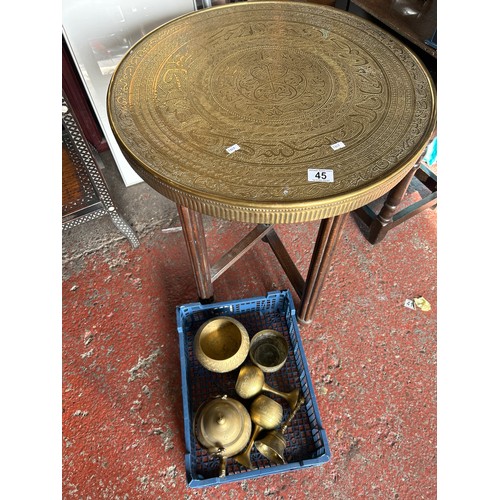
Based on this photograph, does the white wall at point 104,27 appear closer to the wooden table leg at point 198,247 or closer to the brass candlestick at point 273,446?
the wooden table leg at point 198,247

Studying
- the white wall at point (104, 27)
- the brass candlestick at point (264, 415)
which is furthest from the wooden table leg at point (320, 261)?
the white wall at point (104, 27)

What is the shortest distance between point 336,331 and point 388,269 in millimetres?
442

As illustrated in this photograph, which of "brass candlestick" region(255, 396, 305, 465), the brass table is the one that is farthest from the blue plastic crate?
the brass table

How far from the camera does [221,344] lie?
143cm

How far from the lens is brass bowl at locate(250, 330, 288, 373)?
4.81 ft

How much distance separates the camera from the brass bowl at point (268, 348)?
57.7 inches

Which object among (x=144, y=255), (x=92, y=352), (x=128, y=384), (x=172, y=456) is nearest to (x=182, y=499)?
(x=172, y=456)

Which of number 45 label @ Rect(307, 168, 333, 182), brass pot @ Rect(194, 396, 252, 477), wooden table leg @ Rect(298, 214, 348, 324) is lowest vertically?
brass pot @ Rect(194, 396, 252, 477)

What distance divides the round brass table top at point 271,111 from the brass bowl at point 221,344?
61 cm

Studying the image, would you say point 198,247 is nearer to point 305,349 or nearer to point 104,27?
point 305,349

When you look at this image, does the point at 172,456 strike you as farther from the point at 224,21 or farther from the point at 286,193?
the point at 224,21

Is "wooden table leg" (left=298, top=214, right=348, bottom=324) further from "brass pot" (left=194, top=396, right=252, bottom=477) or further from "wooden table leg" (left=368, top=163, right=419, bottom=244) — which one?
"wooden table leg" (left=368, top=163, right=419, bottom=244)

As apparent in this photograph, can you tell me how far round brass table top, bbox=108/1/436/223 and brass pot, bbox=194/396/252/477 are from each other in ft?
2.16

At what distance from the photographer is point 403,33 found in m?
1.45
